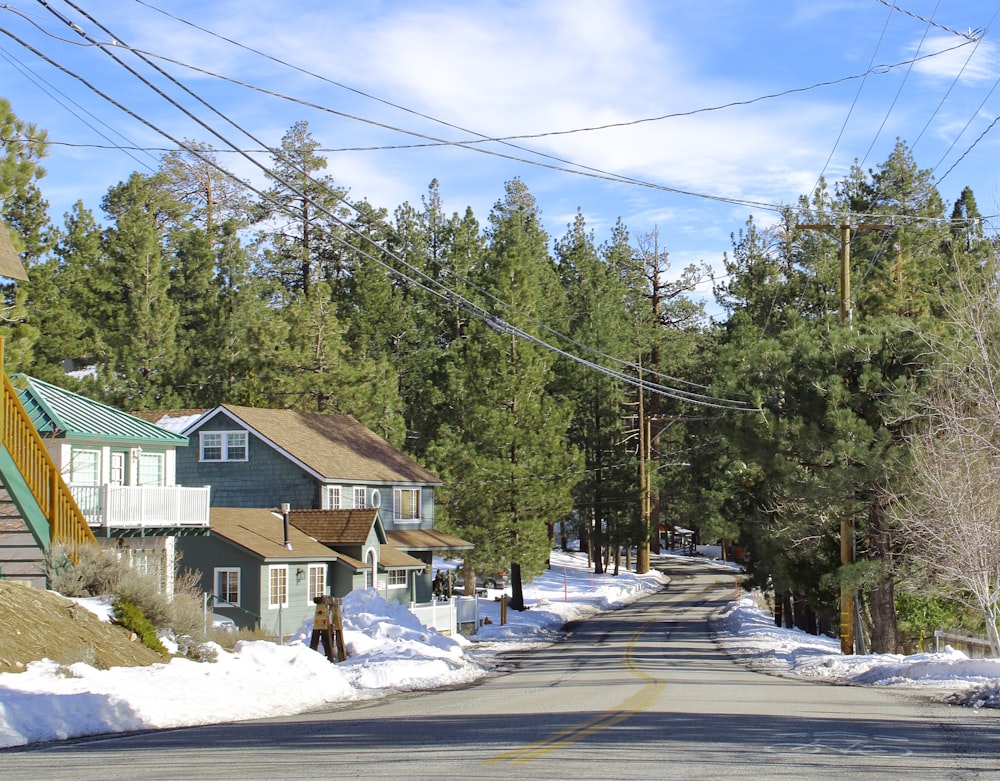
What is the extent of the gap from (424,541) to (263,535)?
9.92m

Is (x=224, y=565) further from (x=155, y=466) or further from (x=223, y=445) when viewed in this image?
(x=223, y=445)

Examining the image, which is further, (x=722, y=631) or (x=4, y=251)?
(x=722, y=631)

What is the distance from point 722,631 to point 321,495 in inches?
678

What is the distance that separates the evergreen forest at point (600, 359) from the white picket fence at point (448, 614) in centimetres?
484

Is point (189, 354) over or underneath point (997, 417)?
over

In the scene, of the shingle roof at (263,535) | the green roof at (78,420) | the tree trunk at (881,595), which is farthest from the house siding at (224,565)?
the tree trunk at (881,595)

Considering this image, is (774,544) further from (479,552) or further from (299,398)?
(299,398)

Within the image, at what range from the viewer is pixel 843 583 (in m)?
27.6

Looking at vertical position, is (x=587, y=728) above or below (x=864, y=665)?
above

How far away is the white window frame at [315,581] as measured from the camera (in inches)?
1516

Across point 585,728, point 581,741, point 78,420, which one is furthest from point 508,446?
point 581,741

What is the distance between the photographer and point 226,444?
43.8 meters

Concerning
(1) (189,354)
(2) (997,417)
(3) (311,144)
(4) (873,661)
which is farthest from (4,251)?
(3) (311,144)

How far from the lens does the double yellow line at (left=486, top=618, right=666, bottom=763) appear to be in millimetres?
10422
